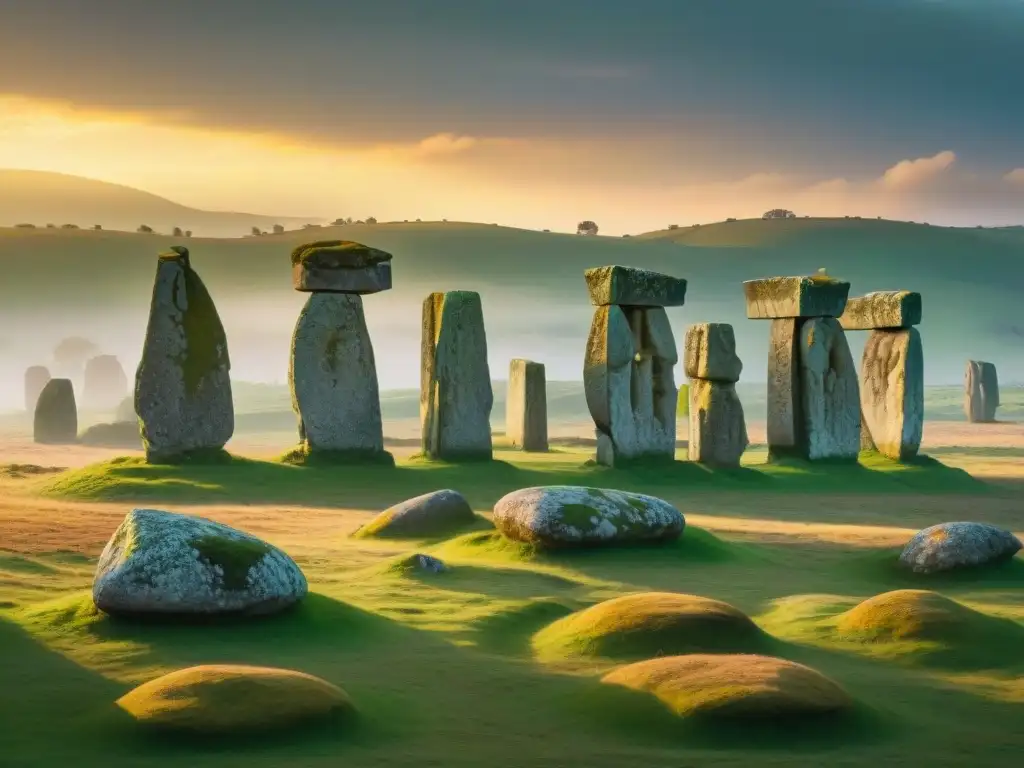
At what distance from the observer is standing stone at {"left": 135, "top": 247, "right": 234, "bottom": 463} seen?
76.6 feet

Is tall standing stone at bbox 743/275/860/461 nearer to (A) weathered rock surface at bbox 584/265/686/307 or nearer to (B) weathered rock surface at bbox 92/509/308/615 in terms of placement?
(A) weathered rock surface at bbox 584/265/686/307

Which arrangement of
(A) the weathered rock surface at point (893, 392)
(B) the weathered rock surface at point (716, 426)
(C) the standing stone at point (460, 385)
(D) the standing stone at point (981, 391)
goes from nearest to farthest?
(C) the standing stone at point (460, 385)
(B) the weathered rock surface at point (716, 426)
(A) the weathered rock surface at point (893, 392)
(D) the standing stone at point (981, 391)

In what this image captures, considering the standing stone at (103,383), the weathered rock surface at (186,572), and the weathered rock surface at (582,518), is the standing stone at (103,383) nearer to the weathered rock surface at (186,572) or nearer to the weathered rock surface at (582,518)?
the weathered rock surface at (582,518)

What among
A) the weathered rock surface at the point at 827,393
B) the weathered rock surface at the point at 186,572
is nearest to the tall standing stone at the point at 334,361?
the weathered rock surface at the point at 827,393

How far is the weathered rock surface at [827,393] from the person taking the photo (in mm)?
26531

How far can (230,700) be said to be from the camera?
8.07 metres

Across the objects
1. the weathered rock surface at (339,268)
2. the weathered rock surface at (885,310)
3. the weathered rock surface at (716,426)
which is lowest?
the weathered rock surface at (716,426)

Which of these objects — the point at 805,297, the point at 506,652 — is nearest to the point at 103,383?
the point at 805,297

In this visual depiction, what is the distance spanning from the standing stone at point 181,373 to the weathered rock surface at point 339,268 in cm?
174

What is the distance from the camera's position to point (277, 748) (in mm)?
7773

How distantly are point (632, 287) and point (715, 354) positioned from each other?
199 centimetres

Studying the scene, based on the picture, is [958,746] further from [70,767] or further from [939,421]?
[939,421]

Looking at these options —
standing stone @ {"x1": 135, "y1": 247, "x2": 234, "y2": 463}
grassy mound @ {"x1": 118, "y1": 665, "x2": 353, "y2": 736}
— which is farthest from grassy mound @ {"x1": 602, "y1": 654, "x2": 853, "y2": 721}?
standing stone @ {"x1": 135, "y1": 247, "x2": 234, "y2": 463}

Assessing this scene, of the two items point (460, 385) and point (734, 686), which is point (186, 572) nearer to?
point (734, 686)
